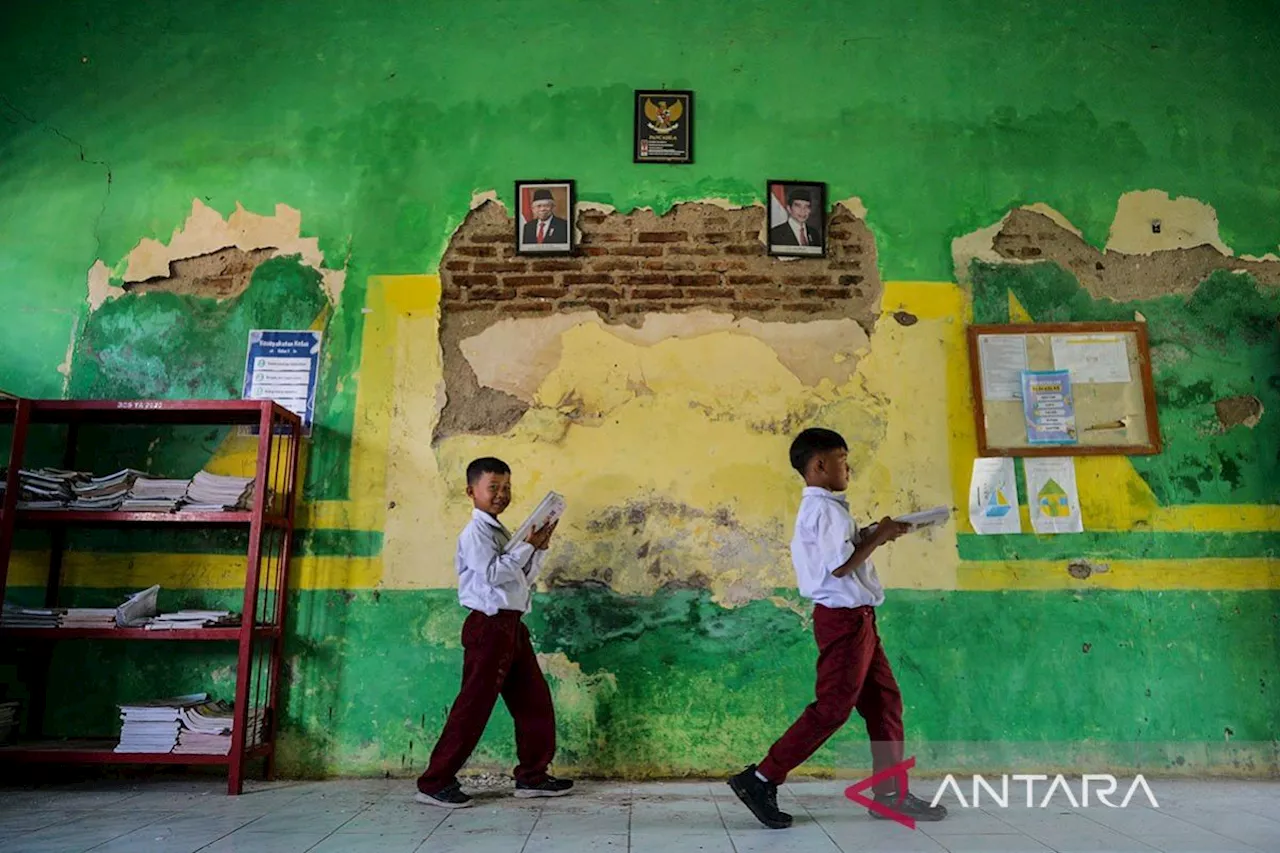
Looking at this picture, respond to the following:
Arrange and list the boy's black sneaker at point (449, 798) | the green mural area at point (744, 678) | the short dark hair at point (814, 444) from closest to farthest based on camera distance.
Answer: the short dark hair at point (814, 444) < the boy's black sneaker at point (449, 798) < the green mural area at point (744, 678)

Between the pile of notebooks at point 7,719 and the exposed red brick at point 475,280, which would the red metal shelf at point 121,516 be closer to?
the pile of notebooks at point 7,719

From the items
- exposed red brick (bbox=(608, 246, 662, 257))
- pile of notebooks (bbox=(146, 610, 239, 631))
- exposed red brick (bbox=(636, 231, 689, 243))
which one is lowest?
pile of notebooks (bbox=(146, 610, 239, 631))

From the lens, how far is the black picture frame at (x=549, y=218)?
13.3 feet

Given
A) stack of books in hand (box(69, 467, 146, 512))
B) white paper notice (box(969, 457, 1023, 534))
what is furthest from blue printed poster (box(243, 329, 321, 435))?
white paper notice (box(969, 457, 1023, 534))

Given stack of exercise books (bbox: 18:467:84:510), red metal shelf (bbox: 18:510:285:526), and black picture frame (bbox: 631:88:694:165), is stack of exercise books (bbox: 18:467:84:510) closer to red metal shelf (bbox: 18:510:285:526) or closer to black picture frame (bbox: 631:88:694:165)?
red metal shelf (bbox: 18:510:285:526)

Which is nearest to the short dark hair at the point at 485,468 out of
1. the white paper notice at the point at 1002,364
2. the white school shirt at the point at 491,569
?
the white school shirt at the point at 491,569

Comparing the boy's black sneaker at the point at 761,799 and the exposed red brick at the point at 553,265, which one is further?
the exposed red brick at the point at 553,265

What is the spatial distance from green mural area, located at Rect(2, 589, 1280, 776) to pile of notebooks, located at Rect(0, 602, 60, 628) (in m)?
0.33

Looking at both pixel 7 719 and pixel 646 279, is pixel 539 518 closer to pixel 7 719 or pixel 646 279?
pixel 646 279

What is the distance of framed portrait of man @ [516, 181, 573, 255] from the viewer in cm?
405

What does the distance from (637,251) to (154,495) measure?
231 cm

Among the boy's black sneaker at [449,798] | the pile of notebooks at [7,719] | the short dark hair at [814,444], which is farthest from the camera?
the pile of notebooks at [7,719]

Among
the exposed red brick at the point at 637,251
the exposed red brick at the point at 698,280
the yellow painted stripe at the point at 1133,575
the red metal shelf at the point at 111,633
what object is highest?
the exposed red brick at the point at 637,251

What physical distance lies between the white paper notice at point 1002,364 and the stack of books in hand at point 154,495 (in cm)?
346
